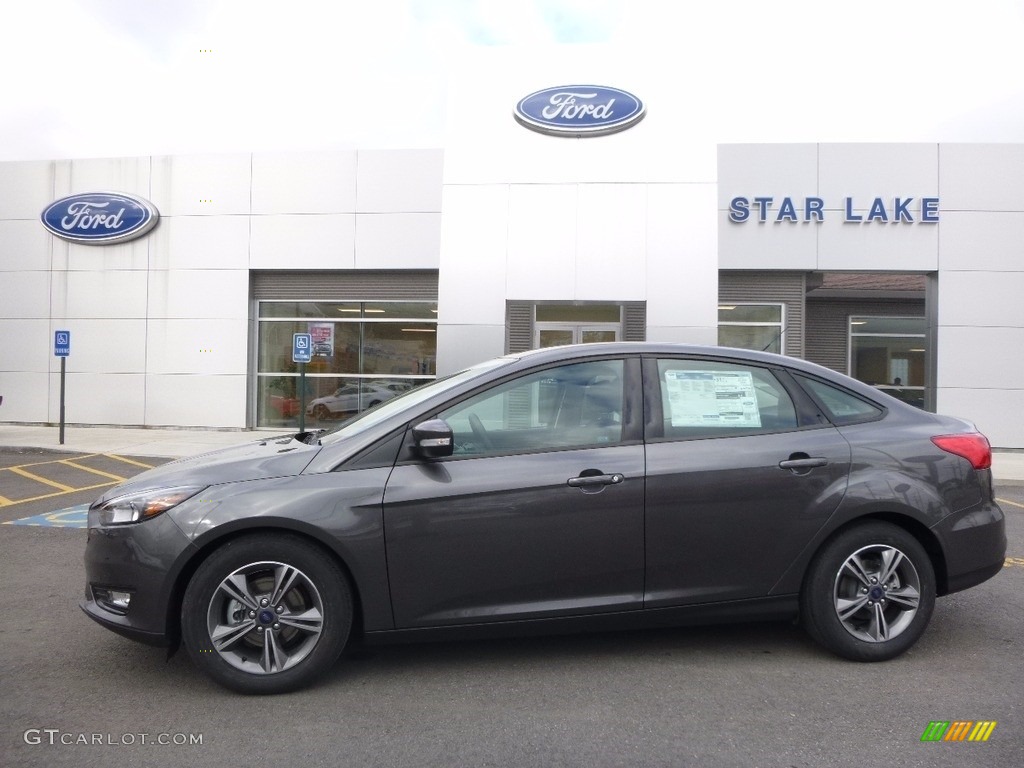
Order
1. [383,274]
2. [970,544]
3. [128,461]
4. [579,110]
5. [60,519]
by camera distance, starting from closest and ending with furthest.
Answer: [970,544] → [60,519] → [128,461] → [579,110] → [383,274]

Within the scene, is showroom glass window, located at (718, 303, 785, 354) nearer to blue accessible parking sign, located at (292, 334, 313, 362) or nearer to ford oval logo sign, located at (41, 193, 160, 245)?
blue accessible parking sign, located at (292, 334, 313, 362)

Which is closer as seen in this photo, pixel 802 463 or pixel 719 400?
pixel 802 463

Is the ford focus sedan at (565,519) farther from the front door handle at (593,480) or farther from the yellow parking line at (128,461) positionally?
the yellow parking line at (128,461)

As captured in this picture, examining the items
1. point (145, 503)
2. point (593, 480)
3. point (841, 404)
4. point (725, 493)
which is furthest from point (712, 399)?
point (145, 503)

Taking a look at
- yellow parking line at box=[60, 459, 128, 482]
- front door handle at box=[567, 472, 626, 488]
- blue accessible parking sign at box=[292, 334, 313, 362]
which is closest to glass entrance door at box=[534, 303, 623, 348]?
blue accessible parking sign at box=[292, 334, 313, 362]

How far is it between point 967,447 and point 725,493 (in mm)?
1350

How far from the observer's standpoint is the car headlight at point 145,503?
348cm

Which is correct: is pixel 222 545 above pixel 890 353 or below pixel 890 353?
below

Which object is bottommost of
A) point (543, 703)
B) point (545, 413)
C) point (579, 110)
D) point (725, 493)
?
point (543, 703)

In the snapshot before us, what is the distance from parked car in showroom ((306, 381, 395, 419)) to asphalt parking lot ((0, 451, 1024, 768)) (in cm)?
1401

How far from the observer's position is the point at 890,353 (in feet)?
65.1

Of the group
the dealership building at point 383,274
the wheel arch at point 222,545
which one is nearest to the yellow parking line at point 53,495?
the dealership building at point 383,274

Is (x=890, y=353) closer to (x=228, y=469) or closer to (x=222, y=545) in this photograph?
(x=228, y=469)

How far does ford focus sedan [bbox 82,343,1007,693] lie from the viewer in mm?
3455
